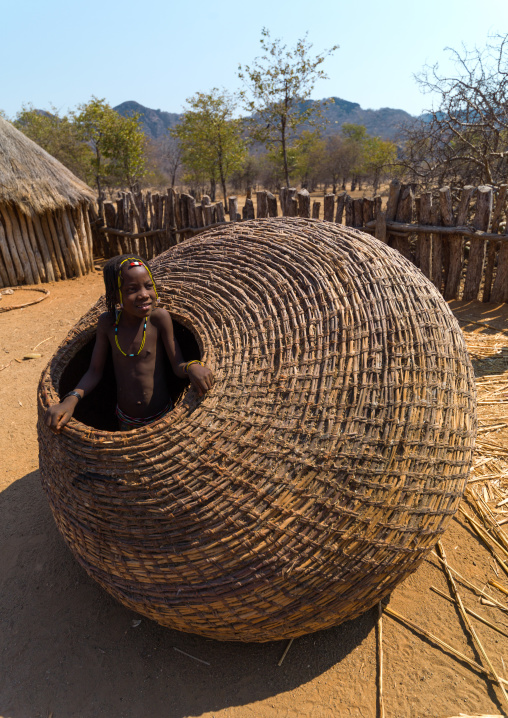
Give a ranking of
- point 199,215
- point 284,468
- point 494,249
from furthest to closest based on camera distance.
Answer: point 199,215 → point 494,249 → point 284,468

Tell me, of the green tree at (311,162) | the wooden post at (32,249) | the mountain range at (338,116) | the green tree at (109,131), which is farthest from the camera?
the mountain range at (338,116)

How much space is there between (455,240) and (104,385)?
5517mm

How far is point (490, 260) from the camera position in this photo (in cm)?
647

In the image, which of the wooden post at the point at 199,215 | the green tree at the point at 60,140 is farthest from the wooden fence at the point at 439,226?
the green tree at the point at 60,140

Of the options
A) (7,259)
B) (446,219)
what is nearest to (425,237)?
(446,219)

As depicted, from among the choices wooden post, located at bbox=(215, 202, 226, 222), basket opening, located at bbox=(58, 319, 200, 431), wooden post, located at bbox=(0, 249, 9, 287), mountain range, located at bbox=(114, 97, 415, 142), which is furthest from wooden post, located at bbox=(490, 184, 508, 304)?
mountain range, located at bbox=(114, 97, 415, 142)

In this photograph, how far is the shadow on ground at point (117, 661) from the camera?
84.5 inches

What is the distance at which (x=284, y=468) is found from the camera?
5.94 ft

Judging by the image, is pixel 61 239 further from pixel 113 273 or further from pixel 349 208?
pixel 113 273

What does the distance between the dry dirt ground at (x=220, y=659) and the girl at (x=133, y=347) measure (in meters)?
1.14

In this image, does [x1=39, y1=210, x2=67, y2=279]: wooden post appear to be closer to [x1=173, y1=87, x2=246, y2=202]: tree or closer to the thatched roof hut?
the thatched roof hut

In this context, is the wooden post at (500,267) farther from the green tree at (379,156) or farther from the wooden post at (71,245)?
the green tree at (379,156)

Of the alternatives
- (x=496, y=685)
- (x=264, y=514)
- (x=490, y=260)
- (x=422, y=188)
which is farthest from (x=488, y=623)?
(x=422, y=188)

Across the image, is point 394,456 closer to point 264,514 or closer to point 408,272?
point 264,514
